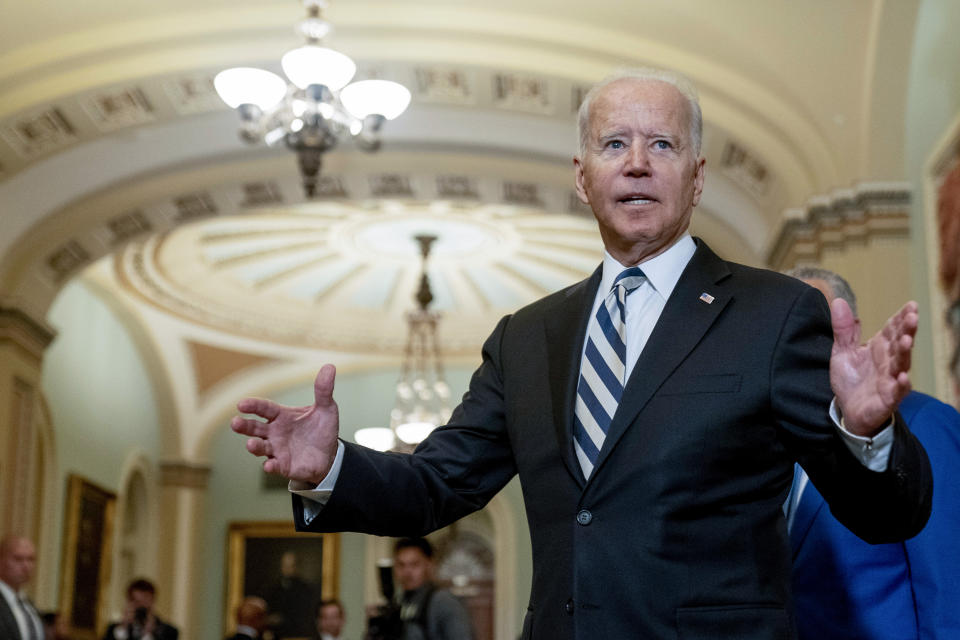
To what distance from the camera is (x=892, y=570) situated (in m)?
2.17

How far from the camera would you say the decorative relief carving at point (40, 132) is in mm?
7934

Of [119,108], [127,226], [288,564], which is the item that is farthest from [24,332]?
[288,564]

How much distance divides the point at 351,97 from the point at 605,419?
5386 mm

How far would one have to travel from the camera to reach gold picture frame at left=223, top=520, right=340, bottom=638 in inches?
587

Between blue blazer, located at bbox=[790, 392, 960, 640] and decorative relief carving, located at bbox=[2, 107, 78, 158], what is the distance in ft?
22.4

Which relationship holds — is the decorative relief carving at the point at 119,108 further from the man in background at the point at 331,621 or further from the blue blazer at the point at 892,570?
the blue blazer at the point at 892,570

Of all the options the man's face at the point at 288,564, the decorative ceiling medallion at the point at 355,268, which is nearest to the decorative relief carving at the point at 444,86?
the decorative ceiling medallion at the point at 355,268

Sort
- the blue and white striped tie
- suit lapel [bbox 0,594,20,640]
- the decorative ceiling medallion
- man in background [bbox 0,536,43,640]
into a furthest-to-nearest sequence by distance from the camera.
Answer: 1. the decorative ceiling medallion
2. man in background [bbox 0,536,43,640]
3. suit lapel [bbox 0,594,20,640]
4. the blue and white striped tie

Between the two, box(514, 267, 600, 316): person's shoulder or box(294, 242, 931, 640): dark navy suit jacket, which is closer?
box(294, 242, 931, 640): dark navy suit jacket

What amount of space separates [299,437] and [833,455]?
70 centimetres

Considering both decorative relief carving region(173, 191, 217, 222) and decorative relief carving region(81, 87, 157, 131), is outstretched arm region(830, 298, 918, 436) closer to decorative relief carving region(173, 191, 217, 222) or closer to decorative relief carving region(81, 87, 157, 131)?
decorative relief carving region(81, 87, 157, 131)

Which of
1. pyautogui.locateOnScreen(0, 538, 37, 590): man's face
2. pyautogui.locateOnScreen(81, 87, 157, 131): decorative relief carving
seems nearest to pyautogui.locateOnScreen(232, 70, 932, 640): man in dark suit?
pyautogui.locateOnScreen(0, 538, 37, 590): man's face

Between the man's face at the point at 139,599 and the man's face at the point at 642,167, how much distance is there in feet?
21.6

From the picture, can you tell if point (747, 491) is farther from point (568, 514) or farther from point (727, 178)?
point (727, 178)
